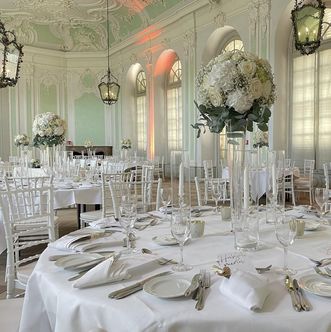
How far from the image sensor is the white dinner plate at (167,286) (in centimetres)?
116

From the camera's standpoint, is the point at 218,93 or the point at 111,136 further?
the point at 111,136

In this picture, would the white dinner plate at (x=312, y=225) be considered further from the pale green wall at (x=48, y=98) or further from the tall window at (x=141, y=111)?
the pale green wall at (x=48, y=98)

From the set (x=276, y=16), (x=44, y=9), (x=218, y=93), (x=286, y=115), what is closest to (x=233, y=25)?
(x=276, y=16)

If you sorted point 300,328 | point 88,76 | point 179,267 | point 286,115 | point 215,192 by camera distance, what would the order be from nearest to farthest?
point 300,328 → point 179,267 → point 215,192 → point 286,115 → point 88,76

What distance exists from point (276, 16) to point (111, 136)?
907 centimetres

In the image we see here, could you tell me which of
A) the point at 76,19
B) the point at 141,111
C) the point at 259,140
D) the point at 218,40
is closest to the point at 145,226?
the point at 259,140

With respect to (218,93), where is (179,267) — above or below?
below

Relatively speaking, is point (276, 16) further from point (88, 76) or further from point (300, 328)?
point (88, 76)

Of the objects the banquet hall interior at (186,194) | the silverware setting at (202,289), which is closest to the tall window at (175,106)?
the banquet hall interior at (186,194)

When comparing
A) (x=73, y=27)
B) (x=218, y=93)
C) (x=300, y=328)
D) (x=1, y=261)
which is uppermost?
(x=73, y=27)

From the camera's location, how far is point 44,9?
43.0ft

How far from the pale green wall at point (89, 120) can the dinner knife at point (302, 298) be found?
48.2ft

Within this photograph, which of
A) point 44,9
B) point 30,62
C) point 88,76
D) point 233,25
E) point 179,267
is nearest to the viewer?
point 179,267

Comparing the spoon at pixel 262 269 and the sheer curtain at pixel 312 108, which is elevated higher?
the sheer curtain at pixel 312 108
